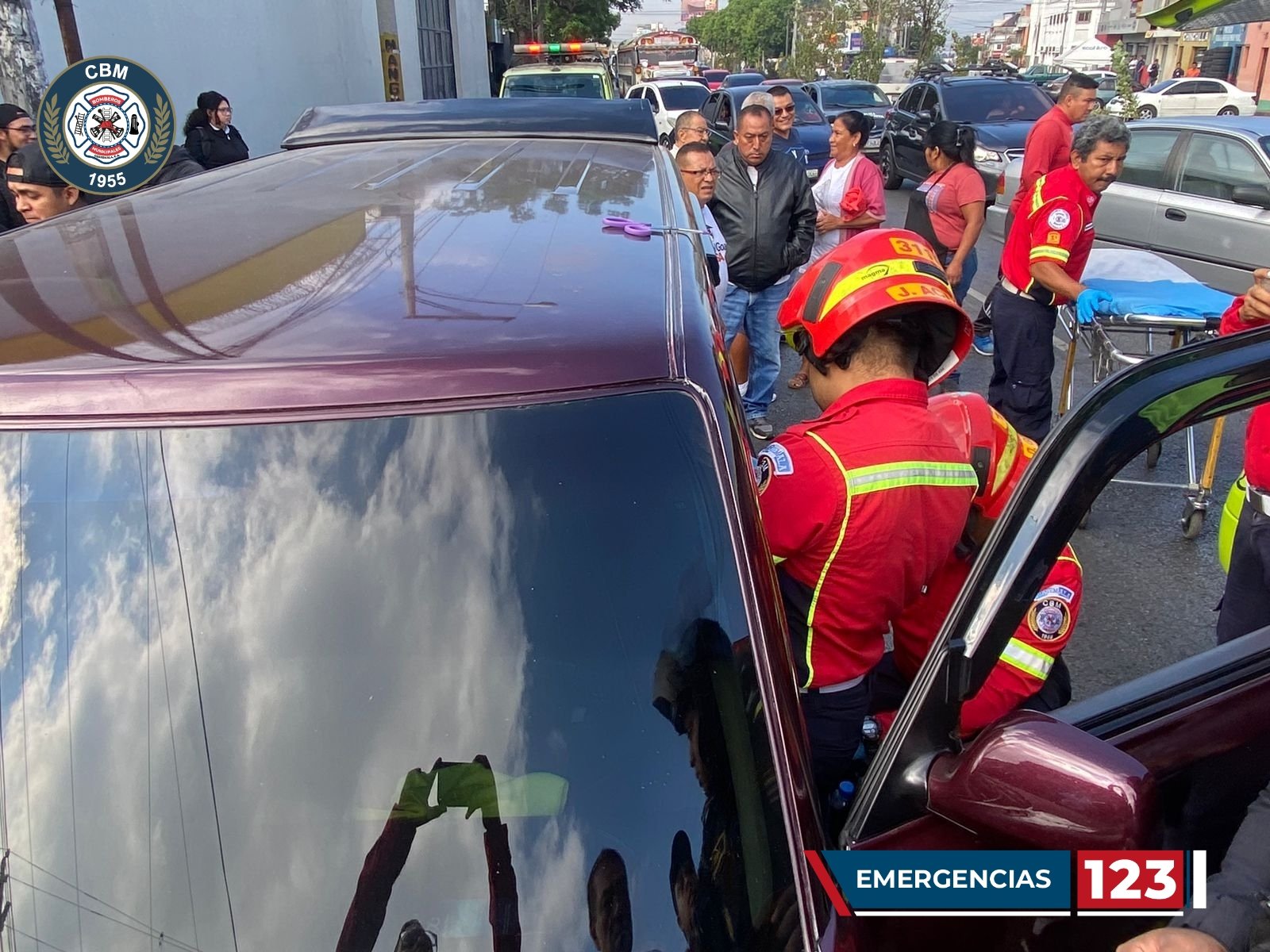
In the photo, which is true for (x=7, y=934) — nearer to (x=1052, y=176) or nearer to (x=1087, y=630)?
(x=1087, y=630)

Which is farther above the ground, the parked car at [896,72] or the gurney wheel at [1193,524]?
the parked car at [896,72]

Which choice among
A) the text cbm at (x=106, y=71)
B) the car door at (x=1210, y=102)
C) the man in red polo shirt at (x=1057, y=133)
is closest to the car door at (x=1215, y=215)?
the man in red polo shirt at (x=1057, y=133)

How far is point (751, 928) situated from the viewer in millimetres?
1136

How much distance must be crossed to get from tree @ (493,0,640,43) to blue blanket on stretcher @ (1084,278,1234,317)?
111ft

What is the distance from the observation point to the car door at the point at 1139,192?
9.00 meters

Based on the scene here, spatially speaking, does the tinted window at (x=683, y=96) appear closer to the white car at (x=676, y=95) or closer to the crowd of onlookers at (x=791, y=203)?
the white car at (x=676, y=95)

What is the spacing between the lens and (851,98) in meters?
21.3

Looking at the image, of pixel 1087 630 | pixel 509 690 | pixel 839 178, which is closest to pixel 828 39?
pixel 839 178

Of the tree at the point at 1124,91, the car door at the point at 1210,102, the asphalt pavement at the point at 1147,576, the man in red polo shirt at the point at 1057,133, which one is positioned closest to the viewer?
the asphalt pavement at the point at 1147,576

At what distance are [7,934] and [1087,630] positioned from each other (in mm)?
3863

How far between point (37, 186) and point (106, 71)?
0.59 metres

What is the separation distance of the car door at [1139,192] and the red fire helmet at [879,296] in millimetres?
7941

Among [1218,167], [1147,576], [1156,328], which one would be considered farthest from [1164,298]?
[1218,167]

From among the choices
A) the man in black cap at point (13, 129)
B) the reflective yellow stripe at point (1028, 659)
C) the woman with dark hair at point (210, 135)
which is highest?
the man in black cap at point (13, 129)
